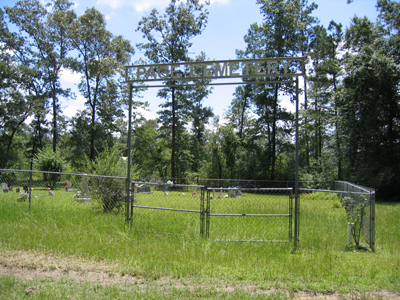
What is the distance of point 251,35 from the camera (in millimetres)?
37562

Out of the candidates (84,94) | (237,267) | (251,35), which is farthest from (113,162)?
(251,35)

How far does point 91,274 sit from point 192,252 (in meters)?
1.96

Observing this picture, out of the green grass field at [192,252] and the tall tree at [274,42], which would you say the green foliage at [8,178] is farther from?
the tall tree at [274,42]

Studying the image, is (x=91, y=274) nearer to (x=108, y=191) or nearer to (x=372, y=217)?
(x=108, y=191)

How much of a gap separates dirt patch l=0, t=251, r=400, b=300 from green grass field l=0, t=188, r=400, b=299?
4 cm

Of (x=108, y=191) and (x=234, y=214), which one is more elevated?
(x=108, y=191)

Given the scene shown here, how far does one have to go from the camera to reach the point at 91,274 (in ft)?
17.2

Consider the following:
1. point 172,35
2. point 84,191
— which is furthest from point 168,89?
point 84,191

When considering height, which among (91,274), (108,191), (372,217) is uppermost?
(108,191)

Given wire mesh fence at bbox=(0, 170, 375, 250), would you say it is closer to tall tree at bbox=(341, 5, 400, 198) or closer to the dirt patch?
the dirt patch

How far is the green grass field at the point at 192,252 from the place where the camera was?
15.2 feet

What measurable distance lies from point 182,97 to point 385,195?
22.1 metres

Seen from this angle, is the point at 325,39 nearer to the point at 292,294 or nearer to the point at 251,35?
the point at 251,35

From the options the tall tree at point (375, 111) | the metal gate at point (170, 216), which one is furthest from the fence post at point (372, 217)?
the tall tree at point (375, 111)
